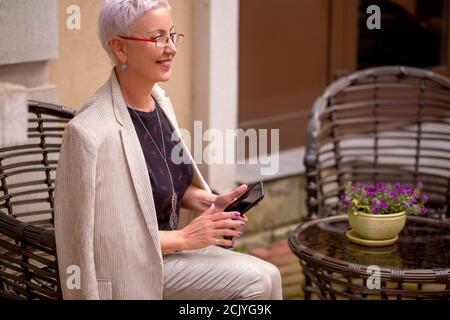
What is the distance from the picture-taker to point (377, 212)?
11.9 ft

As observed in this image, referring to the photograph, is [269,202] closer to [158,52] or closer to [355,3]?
[355,3]

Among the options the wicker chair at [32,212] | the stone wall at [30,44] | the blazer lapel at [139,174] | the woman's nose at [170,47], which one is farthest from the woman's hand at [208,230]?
the stone wall at [30,44]

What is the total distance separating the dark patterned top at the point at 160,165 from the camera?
2.95 meters

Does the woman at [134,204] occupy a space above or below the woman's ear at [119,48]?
below

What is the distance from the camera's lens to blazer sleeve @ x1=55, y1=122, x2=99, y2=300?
2.68m

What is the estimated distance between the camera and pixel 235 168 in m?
5.34

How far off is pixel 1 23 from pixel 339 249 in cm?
167

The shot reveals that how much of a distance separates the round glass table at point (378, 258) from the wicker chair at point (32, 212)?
1.05m

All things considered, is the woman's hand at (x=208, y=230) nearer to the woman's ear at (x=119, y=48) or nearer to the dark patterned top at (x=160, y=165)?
the dark patterned top at (x=160, y=165)

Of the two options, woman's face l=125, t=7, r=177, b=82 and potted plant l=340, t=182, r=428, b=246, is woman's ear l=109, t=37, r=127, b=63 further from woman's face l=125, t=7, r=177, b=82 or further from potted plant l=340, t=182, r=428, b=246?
potted plant l=340, t=182, r=428, b=246

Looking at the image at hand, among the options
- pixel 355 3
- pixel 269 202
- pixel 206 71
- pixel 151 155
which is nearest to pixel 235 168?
pixel 269 202

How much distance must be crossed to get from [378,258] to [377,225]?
0.46ft

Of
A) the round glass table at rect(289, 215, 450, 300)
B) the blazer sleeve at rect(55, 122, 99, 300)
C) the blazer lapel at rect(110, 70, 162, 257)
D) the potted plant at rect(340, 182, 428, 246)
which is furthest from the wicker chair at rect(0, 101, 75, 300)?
the potted plant at rect(340, 182, 428, 246)

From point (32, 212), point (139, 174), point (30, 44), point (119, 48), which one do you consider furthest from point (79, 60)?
point (139, 174)
